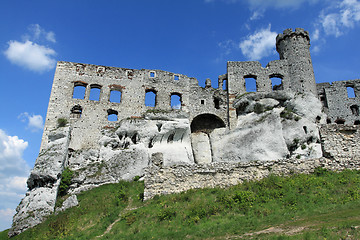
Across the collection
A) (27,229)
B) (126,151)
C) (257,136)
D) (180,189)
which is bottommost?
(27,229)

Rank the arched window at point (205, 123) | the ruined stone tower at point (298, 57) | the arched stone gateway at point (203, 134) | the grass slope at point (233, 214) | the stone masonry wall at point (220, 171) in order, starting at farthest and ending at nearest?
the ruined stone tower at point (298, 57)
the arched window at point (205, 123)
the arched stone gateway at point (203, 134)
the stone masonry wall at point (220, 171)
the grass slope at point (233, 214)

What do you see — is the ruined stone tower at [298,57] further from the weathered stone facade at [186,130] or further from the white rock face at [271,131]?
the white rock face at [271,131]

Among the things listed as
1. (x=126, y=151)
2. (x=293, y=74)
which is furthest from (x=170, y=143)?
(x=293, y=74)

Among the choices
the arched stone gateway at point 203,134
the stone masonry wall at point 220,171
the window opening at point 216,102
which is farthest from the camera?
the window opening at point 216,102

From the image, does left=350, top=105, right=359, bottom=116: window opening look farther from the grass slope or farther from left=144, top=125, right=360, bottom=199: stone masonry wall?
the grass slope

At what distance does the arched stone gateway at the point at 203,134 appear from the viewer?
2692 centimetres

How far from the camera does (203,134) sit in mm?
28344

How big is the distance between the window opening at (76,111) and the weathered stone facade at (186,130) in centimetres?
9

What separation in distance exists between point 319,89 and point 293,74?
23.1 feet

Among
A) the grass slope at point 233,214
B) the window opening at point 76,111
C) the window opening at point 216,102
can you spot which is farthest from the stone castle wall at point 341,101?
the window opening at point 76,111

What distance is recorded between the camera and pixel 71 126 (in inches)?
980

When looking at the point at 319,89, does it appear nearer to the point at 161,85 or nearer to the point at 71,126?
the point at 161,85

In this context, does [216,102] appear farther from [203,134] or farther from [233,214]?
[233,214]

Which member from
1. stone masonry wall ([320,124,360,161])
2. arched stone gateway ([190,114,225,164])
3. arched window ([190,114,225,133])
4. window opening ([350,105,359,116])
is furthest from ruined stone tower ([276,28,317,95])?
stone masonry wall ([320,124,360,161])
